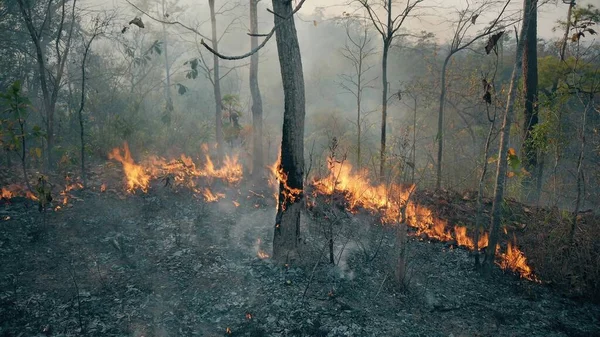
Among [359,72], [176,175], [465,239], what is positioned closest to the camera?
[465,239]

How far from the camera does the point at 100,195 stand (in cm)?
798

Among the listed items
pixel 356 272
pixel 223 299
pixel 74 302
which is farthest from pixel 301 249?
pixel 74 302

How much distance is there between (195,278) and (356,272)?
2540mm

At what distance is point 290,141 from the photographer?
5.53 m

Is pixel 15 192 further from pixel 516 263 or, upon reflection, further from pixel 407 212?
pixel 516 263

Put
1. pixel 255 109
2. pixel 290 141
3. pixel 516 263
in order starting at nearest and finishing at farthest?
pixel 290 141 → pixel 516 263 → pixel 255 109

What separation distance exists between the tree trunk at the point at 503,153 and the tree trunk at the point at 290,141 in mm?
3018

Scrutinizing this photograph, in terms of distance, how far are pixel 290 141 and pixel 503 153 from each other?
3.22 meters

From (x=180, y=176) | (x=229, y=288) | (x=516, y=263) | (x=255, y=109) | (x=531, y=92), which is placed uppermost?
(x=531, y=92)

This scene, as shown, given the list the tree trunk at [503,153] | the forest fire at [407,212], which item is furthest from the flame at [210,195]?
the tree trunk at [503,153]

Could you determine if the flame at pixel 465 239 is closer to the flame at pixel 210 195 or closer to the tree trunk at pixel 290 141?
the tree trunk at pixel 290 141

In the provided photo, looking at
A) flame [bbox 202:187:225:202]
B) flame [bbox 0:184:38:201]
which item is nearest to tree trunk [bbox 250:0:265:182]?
flame [bbox 202:187:225:202]

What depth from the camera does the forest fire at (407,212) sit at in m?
5.83

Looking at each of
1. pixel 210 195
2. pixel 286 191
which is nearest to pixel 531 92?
pixel 286 191
